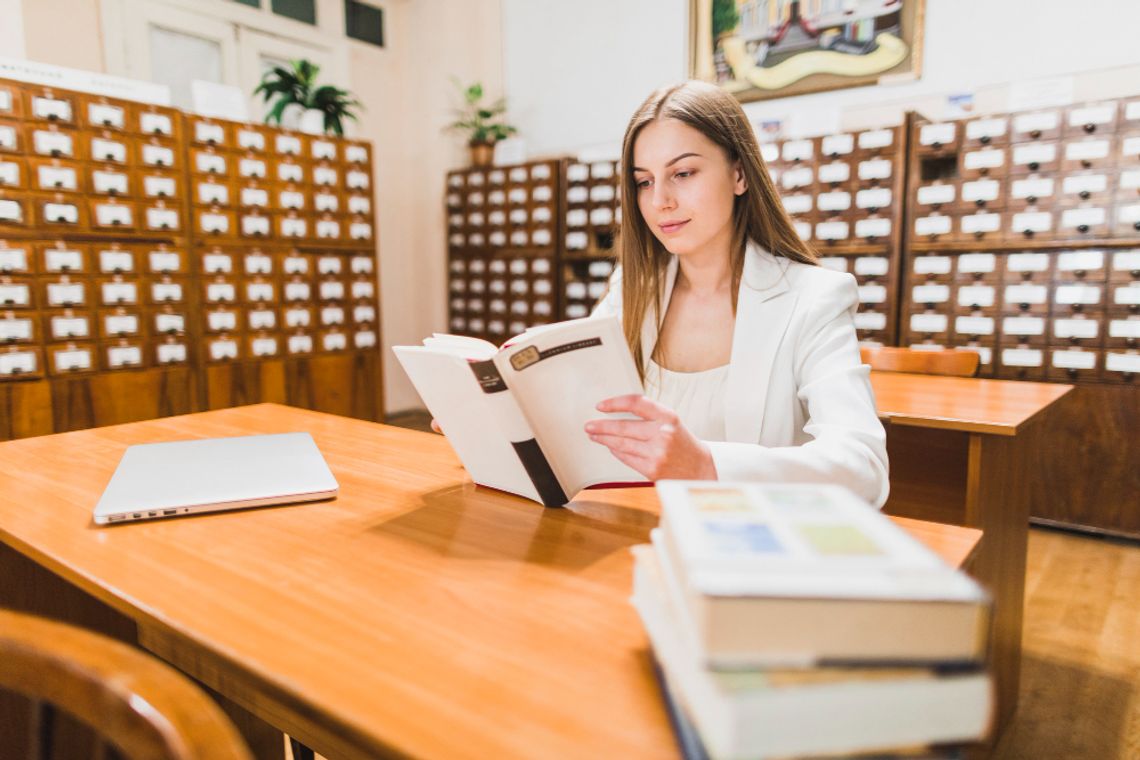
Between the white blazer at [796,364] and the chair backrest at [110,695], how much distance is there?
83cm

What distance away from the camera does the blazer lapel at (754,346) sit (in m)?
1.26

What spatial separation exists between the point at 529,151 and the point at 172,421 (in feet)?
13.2

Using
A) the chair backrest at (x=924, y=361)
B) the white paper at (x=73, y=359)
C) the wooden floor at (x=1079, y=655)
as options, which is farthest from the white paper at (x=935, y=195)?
the white paper at (x=73, y=359)

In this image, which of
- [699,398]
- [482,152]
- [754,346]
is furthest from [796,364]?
[482,152]

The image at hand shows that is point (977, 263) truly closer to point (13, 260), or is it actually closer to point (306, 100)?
point (306, 100)

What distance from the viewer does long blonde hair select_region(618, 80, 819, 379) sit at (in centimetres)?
132

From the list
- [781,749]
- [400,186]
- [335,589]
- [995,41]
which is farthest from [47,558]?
[400,186]

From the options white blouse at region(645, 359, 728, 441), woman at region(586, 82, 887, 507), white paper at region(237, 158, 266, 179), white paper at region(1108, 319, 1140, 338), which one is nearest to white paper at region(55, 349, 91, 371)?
white paper at region(237, 158, 266, 179)

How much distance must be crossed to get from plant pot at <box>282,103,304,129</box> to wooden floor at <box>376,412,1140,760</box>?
4.38 metres

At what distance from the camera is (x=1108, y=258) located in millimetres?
2973

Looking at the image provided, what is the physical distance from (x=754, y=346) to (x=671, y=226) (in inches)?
10.9

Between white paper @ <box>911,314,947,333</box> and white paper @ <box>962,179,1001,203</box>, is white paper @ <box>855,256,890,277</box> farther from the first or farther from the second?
white paper @ <box>962,179,1001,203</box>

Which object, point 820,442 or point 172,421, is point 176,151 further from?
point 820,442

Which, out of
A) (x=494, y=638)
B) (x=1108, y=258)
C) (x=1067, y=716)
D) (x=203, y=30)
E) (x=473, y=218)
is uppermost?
(x=203, y=30)
